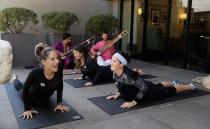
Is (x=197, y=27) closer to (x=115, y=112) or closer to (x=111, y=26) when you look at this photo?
(x=111, y=26)

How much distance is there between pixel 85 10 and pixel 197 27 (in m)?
4.30

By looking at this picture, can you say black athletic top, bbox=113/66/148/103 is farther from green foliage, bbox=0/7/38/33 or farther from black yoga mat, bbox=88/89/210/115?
green foliage, bbox=0/7/38/33

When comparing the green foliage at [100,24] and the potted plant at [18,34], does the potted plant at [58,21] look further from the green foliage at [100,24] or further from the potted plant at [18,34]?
the green foliage at [100,24]

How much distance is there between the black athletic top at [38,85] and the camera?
3340 mm

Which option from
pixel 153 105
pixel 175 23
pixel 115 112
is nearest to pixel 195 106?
pixel 153 105

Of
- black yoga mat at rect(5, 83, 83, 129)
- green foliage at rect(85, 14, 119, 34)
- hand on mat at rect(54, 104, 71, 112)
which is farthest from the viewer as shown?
green foliage at rect(85, 14, 119, 34)

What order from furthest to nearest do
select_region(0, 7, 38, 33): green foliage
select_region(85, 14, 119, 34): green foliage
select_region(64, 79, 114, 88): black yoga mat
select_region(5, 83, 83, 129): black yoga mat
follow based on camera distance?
select_region(85, 14, 119, 34): green foliage → select_region(0, 7, 38, 33): green foliage → select_region(64, 79, 114, 88): black yoga mat → select_region(5, 83, 83, 129): black yoga mat

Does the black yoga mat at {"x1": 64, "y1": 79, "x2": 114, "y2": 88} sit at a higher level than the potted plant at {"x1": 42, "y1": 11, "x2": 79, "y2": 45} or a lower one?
lower

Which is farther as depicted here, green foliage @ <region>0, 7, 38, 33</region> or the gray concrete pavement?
green foliage @ <region>0, 7, 38, 33</region>

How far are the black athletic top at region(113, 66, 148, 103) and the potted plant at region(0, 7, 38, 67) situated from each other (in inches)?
167

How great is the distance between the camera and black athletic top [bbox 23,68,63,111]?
3340mm

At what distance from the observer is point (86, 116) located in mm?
3582

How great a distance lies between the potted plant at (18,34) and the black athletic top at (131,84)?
4.25 meters

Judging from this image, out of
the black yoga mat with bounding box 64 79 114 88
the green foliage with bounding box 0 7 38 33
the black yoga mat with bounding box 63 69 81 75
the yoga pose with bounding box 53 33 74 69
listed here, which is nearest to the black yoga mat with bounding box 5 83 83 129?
the black yoga mat with bounding box 64 79 114 88
